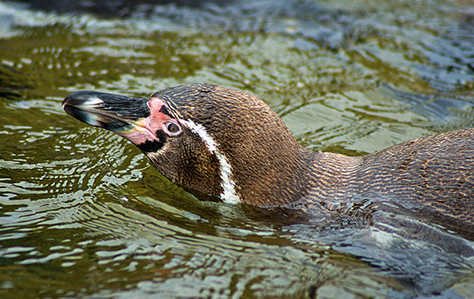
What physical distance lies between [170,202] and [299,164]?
56.3 inches

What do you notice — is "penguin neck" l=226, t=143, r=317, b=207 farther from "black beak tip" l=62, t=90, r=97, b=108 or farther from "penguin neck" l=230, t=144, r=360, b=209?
"black beak tip" l=62, t=90, r=97, b=108

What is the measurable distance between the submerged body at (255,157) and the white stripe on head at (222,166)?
0.01 meters

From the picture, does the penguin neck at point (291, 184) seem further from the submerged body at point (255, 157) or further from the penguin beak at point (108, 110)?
the penguin beak at point (108, 110)

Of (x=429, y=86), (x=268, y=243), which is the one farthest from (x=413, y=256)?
(x=429, y=86)

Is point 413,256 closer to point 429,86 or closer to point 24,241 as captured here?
point 24,241

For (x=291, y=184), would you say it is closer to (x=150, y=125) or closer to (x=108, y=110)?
(x=150, y=125)

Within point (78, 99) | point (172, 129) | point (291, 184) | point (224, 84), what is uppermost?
point (78, 99)

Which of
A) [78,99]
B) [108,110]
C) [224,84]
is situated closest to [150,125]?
[108,110]

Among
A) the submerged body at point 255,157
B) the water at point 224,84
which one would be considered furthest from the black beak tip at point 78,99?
the water at point 224,84

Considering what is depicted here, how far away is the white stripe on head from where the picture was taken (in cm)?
552

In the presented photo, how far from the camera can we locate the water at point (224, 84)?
468 centimetres

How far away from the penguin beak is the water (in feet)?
2.70

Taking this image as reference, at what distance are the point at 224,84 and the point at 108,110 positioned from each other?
11.2 feet

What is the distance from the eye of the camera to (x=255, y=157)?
556 centimetres
